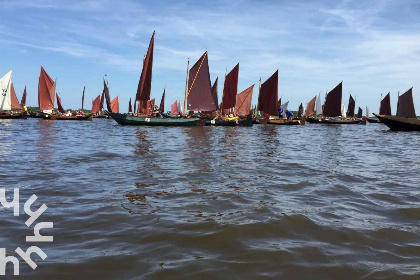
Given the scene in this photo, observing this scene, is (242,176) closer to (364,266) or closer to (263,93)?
(364,266)

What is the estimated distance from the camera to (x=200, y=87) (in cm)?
4119

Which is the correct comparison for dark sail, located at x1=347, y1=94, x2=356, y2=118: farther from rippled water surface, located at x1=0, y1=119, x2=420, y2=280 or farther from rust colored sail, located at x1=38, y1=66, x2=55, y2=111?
rippled water surface, located at x1=0, y1=119, x2=420, y2=280

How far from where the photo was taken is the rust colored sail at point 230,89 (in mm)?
48784

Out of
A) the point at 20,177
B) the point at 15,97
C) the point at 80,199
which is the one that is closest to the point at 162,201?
the point at 80,199

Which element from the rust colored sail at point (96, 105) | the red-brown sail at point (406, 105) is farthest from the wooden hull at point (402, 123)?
the rust colored sail at point (96, 105)

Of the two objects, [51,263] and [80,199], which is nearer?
[51,263]

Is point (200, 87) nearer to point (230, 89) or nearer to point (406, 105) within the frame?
point (230, 89)

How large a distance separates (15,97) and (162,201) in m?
86.8

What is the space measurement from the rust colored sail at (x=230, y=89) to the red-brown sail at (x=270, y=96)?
22.8 ft

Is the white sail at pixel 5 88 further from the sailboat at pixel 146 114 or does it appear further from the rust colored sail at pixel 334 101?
the rust colored sail at pixel 334 101

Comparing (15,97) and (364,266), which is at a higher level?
(15,97)

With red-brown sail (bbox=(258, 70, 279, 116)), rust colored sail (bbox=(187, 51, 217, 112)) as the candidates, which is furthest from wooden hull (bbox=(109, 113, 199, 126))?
red-brown sail (bbox=(258, 70, 279, 116))

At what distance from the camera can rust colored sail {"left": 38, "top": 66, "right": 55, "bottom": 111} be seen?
60441 millimetres

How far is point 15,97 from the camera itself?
254 feet
